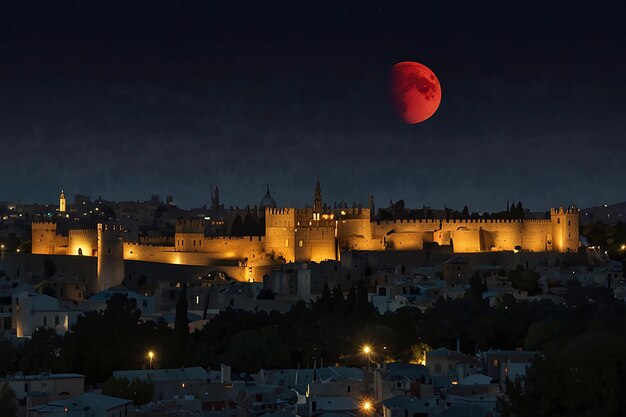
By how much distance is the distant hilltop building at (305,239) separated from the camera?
45.5 metres

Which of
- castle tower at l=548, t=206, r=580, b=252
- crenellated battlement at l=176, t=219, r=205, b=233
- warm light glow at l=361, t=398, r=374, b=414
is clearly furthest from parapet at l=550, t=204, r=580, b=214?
warm light glow at l=361, t=398, r=374, b=414

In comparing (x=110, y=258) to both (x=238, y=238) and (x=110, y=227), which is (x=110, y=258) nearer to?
(x=110, y=227)

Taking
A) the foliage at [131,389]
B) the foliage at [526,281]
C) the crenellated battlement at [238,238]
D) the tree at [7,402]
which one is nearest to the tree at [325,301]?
the foliage at [526,281]

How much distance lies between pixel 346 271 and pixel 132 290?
20.5ft

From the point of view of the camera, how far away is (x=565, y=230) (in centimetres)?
4884

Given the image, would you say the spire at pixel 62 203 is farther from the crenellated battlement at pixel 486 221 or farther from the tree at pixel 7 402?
the tree at pixel 7 402

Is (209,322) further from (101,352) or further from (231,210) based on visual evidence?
(231,210)

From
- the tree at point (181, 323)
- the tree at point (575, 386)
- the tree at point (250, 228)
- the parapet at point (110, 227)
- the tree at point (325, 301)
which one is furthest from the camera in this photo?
the tree at point (250, 228)

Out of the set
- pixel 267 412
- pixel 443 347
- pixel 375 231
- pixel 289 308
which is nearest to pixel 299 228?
pixel 375 231

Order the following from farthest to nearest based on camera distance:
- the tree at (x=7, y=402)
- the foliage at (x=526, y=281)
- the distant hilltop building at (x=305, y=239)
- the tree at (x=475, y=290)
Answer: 1. the distant hilltop building at (x=305, y=239)
2. the foliage at (x=526, y=281)
3. the tree at (x=475, y=290)
4. the tree at (x=7, y=402)

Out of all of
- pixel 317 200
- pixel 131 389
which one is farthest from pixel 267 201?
pixel 131 389

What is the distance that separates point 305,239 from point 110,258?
5988mm

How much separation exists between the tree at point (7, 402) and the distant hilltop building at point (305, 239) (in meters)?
19.2

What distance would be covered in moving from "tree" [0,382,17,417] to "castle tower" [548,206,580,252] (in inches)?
1067
